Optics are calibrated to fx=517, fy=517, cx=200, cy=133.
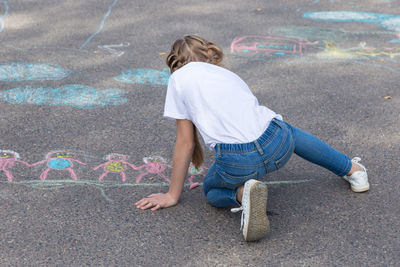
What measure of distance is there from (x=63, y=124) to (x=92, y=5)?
13.1 ft

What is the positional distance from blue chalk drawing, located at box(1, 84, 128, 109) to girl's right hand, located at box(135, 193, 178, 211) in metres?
1.52

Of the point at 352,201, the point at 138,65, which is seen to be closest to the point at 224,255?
the point at 352,201

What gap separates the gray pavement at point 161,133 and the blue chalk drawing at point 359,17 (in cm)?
1

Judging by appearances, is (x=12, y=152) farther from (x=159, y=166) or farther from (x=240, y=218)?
(x=240, y=218)

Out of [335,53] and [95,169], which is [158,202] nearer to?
[95,169]

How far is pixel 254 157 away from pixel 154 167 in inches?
36.1

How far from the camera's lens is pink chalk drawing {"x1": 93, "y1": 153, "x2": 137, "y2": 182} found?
3.08 metres

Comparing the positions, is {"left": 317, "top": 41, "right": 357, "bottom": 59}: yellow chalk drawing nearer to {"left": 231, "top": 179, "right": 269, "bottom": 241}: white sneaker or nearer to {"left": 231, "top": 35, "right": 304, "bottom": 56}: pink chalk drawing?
{"left": 231, "top": 35, "right": 304, "bottom": 56}: pink chalk drawing

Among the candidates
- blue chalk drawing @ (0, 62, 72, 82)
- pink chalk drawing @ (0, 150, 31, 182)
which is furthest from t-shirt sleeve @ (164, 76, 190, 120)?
blue chalk drawing @ (0, 62, 72, 82)

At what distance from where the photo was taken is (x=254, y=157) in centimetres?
243

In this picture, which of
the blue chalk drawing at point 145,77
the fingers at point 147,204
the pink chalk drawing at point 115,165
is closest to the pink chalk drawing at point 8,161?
the pink chalk drawing at point 115,165

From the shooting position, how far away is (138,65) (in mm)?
4980

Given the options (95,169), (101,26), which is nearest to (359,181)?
(95,169)

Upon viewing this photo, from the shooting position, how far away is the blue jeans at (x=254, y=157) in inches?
95.7
